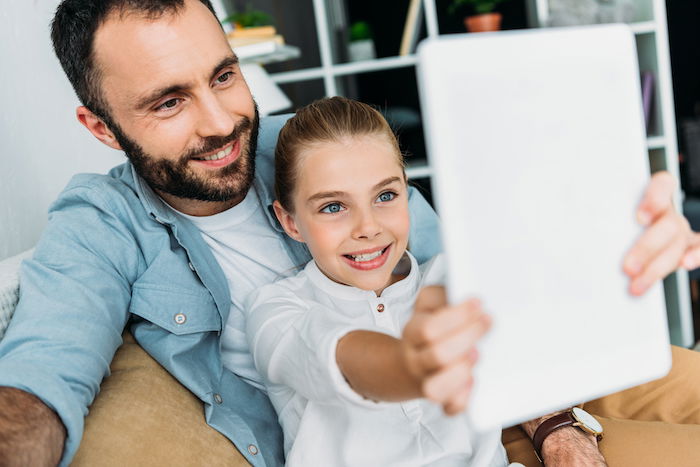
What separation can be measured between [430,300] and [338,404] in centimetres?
34

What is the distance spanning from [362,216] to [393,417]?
34 centimetres

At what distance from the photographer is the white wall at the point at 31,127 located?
1.50m

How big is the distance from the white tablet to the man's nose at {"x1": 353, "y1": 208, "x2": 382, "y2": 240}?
0.47 m

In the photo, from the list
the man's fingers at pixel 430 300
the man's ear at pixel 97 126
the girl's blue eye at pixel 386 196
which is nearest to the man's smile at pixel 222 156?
the man's ear at pixel 97 126

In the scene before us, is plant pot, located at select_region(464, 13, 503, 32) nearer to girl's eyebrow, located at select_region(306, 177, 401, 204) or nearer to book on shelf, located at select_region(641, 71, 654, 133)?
book on shelf, located at select_region(641, 71, 654, 133)

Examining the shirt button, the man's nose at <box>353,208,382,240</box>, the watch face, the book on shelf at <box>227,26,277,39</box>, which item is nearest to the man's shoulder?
A: the shirt button

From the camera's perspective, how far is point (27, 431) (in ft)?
2.78

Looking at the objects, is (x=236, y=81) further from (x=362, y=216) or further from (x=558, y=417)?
(x=558, y=417)

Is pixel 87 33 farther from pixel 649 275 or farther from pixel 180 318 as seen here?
pixel 649 275

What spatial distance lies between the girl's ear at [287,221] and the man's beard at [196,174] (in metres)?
0.10

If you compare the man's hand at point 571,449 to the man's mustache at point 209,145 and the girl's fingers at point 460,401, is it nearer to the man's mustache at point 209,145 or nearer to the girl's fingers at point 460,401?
the girl's fingers at point 460,401

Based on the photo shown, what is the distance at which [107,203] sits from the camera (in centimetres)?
128

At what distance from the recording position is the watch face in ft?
3.79

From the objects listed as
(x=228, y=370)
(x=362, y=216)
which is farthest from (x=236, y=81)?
(x=228, y=370)
